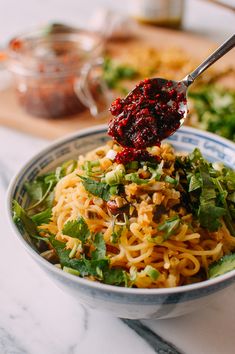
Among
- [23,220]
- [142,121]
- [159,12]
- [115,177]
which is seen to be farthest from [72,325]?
[159,12]

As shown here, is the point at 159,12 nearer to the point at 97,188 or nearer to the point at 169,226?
the point at 97,188

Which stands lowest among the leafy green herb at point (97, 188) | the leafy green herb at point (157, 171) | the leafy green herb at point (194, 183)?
the leafy green herb at point (97, 188)

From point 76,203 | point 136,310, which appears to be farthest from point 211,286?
point 76,203

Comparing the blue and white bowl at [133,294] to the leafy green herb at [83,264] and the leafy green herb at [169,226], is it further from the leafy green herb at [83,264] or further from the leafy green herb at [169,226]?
the leafy green herb at [169,226]

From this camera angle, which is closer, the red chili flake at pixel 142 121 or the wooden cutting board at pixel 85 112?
the red chili flake at pixel 142 121

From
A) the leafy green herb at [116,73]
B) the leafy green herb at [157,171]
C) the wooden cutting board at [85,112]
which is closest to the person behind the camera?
the leafy green herb at [157,171]

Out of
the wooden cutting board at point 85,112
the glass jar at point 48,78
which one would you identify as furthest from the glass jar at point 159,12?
the glass jar at point 48,78
